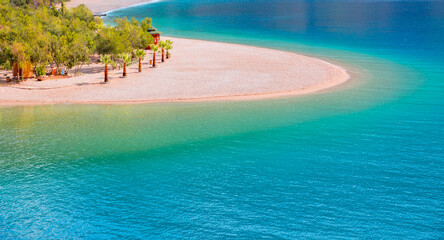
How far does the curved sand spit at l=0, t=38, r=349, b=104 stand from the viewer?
62.2m

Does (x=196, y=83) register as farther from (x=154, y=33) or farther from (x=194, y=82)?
(x=154, y=33)

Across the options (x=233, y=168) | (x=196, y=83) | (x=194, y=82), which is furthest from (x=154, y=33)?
(x=233, y=168)

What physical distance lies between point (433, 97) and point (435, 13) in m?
157

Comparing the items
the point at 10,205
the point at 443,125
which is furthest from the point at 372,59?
the point at 10,205

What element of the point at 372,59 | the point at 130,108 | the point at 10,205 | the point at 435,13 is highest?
the point at 435,13

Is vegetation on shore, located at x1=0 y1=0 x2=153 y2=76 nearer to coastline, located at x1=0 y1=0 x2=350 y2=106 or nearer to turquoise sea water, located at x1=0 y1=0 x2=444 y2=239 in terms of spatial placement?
coastline, located at x1=0 y1=0 x2=350 y2=106

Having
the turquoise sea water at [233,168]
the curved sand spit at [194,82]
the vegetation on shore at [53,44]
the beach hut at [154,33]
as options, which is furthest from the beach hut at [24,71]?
the beach hut at [154,33]

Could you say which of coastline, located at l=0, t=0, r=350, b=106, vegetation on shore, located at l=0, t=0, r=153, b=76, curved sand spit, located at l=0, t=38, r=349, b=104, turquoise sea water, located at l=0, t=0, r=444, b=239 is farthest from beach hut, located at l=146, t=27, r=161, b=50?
turquoise sea water, located at l=0, t=0, r=444, b=239

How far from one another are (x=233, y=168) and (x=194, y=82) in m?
33.0

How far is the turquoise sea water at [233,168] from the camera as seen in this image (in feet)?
96.9

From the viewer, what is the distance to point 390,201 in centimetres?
3222

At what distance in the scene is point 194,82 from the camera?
2729 inches

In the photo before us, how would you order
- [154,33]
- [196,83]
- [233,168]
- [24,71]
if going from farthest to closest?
[154,33] → [196,83] → [24,71] → [233,168]

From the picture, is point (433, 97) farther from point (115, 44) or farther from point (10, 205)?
point (10, 205)
